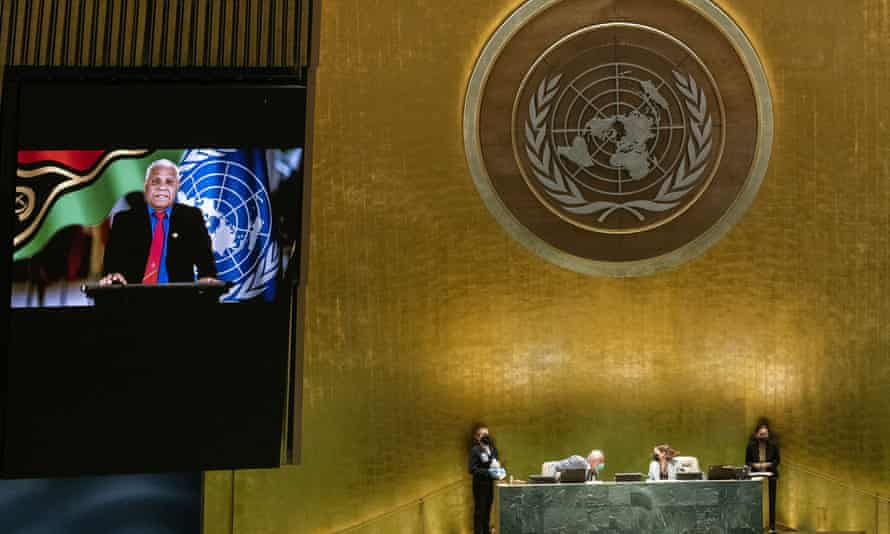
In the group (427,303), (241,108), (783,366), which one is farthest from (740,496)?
(241,108)

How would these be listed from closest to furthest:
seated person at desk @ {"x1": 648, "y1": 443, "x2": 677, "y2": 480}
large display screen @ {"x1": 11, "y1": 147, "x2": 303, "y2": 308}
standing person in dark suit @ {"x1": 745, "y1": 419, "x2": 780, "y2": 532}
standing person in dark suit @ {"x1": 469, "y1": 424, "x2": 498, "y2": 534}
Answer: large display screen @ {"x1": 11, "y1": 147, "x2": 303, "y2": 308} → seated person at desk @ {"x1": 648, "y1": 443, "x2": 677, "y2": 480} → standing person in dark suit @ {"x1": 469, "y1": 424, "x2": 498, "y2": 534} → standing person in dark suit @ {"x1": 745, "y1": 419, "x2": 780, "y2": 532}

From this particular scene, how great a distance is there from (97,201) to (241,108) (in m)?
1.49

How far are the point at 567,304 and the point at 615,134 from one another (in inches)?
66.9

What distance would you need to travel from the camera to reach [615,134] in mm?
10922

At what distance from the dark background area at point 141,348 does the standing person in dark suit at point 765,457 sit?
14.1ft

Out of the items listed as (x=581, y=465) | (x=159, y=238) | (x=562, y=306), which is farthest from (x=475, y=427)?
(x=159, y=238)

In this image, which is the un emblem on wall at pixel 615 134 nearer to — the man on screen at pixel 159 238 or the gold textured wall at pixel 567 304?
the gold textured wall at pixel 567 304

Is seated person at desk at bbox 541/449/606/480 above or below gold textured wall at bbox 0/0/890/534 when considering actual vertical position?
below

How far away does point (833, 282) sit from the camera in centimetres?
1091

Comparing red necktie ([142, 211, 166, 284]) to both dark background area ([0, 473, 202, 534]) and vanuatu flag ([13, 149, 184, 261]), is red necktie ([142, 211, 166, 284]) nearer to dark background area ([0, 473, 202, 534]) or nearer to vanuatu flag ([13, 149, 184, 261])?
vanuatu flag ([13, 149, 184, 261])

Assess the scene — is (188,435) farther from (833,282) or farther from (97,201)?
(833,282)

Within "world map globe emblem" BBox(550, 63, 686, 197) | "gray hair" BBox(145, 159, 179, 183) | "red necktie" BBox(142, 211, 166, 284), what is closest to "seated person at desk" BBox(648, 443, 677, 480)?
"world map globe emblem" BBox(550, 63, 686, 197)

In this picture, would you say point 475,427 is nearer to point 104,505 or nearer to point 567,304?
point 567,304

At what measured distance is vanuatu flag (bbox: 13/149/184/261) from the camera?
9.81 metres
